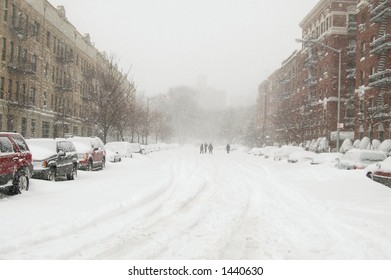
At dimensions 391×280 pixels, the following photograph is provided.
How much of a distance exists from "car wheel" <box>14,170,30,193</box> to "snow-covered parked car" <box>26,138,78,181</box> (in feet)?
8.33

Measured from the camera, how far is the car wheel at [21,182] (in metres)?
11.8

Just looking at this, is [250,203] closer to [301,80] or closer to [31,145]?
[31,145]

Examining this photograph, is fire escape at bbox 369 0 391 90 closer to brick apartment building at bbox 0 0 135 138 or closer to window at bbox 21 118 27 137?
brick apartment building at bbox 0 0 135 138

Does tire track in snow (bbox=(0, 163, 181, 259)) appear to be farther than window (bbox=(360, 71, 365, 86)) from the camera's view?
No

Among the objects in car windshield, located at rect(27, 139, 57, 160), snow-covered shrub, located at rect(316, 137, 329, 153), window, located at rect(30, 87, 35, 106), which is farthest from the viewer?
snow-covered shrub, located at rect(316, 137, 329, 153)

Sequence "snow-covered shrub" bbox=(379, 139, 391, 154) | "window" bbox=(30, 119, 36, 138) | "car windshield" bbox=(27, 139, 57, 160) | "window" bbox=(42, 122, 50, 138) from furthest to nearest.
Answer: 1. "window" bbox=(42, 122, 50, 138)
2. "window" bbox=(30, 119, 36, 138)
3. "snow-covered shrub" bbox=(379, 139, 391, 154)
4. "car windshield" bbox=(27, 139, 57, 160)

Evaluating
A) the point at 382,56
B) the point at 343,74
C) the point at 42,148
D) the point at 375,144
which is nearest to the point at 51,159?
the point at 42,148

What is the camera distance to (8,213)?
884 cm

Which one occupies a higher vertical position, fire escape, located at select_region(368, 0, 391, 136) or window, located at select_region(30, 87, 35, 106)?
fire escape, located at select_region(368, 0, 391, 136)

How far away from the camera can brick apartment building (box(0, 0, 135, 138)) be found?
34625mm

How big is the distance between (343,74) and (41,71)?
32.3 metres

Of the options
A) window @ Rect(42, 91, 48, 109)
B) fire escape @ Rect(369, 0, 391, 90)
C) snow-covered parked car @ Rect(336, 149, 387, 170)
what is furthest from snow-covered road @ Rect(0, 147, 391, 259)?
window @ Rect(42, 91, 48, 109)

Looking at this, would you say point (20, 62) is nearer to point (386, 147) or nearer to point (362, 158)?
point (362, 158)

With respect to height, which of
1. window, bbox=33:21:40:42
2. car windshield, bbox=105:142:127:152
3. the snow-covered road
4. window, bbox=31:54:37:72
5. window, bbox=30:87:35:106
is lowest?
the snow-covered road
